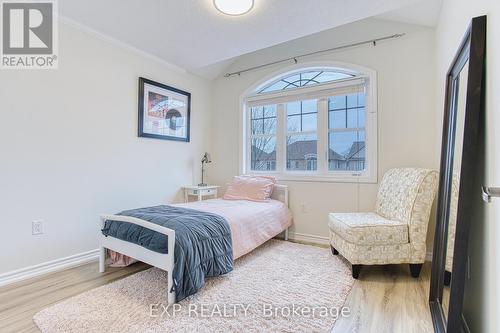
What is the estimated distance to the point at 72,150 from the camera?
2594 millimetres

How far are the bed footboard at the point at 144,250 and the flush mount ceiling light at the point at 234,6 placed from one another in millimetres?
1921

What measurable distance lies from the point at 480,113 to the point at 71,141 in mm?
3182

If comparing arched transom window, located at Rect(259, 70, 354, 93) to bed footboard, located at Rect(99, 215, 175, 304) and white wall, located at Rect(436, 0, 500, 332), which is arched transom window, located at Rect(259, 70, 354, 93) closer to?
white wall, located at Rect(436, 0, 500, 332)

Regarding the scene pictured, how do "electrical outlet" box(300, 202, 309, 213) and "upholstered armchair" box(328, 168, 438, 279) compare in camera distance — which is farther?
"electrical outlet" box(300, 202, 309, 213)

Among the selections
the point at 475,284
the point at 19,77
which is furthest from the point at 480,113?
the point at 19,77

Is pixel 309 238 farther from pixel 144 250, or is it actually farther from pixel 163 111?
pixel 163 111

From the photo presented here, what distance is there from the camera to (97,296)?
1.95 m

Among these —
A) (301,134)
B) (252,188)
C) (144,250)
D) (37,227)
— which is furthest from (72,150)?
(301,134)

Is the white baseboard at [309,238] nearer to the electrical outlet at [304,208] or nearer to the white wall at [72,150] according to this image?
the electrical outlet at [304,208]

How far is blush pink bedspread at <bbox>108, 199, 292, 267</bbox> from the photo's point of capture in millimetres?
2500

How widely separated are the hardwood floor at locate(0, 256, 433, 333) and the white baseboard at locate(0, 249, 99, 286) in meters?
0.08

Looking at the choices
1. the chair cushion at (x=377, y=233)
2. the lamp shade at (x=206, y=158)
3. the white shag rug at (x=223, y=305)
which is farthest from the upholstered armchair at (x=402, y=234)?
the lamp shade at (x=206, y=158)

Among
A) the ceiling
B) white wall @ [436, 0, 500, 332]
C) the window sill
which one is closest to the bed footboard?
white wall @ [436, 0, 500, 332]

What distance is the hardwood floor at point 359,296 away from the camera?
163 cm
